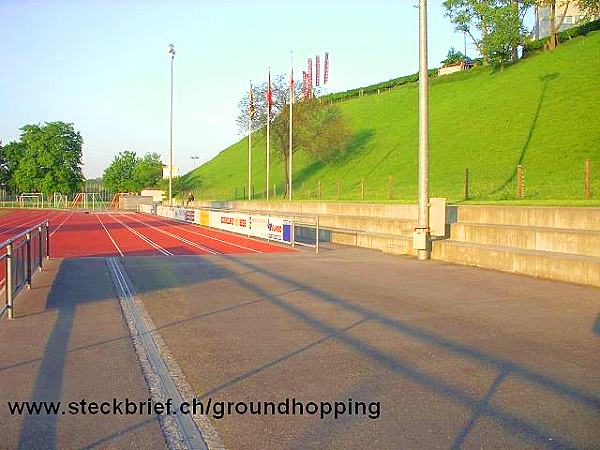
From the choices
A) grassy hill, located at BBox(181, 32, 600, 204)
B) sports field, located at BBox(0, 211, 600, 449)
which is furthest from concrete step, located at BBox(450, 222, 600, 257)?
grassy hill, located at BBox(181, 32, 600, 204)

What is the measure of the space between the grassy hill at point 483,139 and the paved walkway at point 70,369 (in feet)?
68.7

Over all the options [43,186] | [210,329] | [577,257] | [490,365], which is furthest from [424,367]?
[43,186]

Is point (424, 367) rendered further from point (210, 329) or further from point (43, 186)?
point (43, 186)

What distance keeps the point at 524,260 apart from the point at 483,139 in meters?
39.0

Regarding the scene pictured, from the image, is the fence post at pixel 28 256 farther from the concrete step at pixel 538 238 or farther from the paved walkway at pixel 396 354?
the concrete step at pixel 538 238

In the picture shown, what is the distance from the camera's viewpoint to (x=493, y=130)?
179 feet

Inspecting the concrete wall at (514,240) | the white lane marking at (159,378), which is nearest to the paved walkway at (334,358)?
the white lane marking at (159,378)

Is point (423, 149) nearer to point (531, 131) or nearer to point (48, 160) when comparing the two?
point (531, 131)

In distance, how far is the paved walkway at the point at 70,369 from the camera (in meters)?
5.26

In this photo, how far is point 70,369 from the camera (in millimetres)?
7332

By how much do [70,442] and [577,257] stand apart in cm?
1223

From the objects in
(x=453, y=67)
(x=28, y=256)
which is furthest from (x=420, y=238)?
(x=453, y=67)

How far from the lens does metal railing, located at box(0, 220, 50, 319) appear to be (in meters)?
10.7

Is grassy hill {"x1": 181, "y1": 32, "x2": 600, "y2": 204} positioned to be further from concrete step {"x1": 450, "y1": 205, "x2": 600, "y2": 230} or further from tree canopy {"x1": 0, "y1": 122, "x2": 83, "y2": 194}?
tree canopy {"x1": 0, "y1": 122, "x2": 83, "y2": 194}
